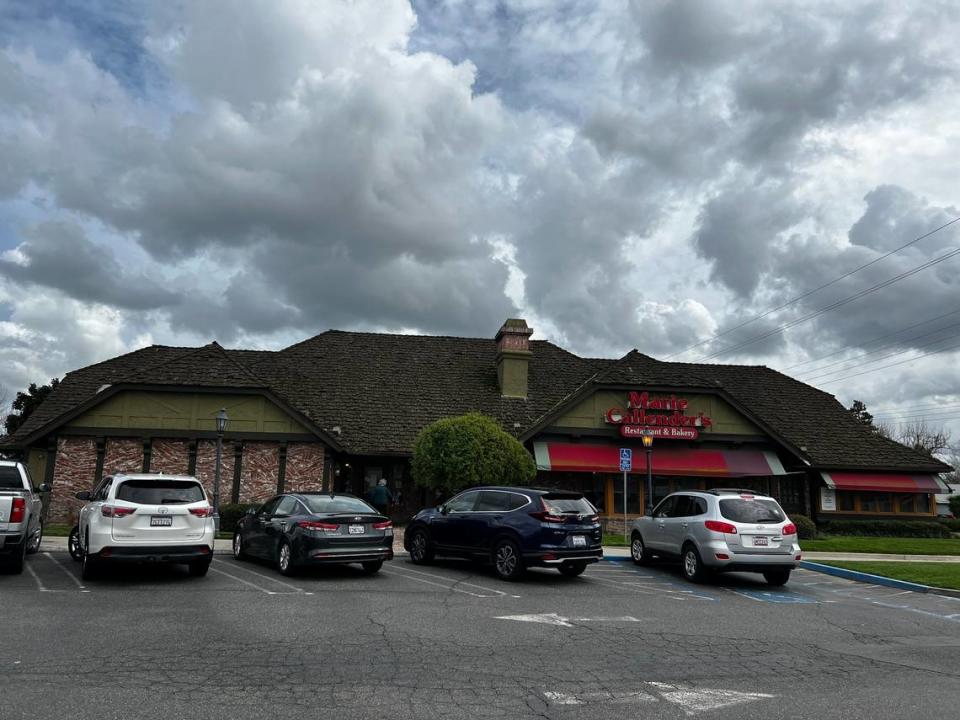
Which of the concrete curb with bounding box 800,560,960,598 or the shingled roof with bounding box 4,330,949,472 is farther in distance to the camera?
the shingled roof with bounding box 4,330,949,472

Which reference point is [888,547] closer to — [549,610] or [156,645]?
[549,610]

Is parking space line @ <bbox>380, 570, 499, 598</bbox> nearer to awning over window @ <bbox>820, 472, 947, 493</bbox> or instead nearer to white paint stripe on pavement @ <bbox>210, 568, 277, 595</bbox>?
white paint stripe on pavement @ <bbox>210, 568, 277, 595</bbox>

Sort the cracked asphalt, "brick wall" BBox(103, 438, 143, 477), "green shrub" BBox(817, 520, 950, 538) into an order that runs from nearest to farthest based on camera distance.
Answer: the cracked asphalt → "brick wall" BBox(103, 438, 143, 477) → "green shrub" BBox(817, 520, 950, 538)

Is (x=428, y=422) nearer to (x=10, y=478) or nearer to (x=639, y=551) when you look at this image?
(x=639, y=551)

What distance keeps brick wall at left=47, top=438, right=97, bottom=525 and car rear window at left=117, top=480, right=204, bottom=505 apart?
500 inches

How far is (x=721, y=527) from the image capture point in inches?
531

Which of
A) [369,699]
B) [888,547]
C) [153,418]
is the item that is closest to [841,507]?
[888,547]

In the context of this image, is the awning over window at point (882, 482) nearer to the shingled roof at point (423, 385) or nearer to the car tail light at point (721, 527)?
the shingled roof at point (423, 385)

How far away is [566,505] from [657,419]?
14.4 metres

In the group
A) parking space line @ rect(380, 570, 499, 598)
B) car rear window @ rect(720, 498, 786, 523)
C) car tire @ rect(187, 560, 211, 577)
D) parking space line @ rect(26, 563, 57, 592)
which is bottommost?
parking space line @ rect(380, 570, 499, 598)

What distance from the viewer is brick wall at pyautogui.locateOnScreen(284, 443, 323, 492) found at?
24000 mm

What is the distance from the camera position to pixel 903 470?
2753cm

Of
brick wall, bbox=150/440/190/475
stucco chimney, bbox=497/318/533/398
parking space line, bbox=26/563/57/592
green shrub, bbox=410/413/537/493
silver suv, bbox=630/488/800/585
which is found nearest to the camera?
parking space line, bbox=26/563/57/592

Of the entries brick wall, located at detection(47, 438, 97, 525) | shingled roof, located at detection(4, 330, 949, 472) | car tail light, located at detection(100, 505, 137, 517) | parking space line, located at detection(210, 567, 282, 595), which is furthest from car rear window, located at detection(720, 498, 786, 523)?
brick wall, located at detection(47, 438, 97, 525)
